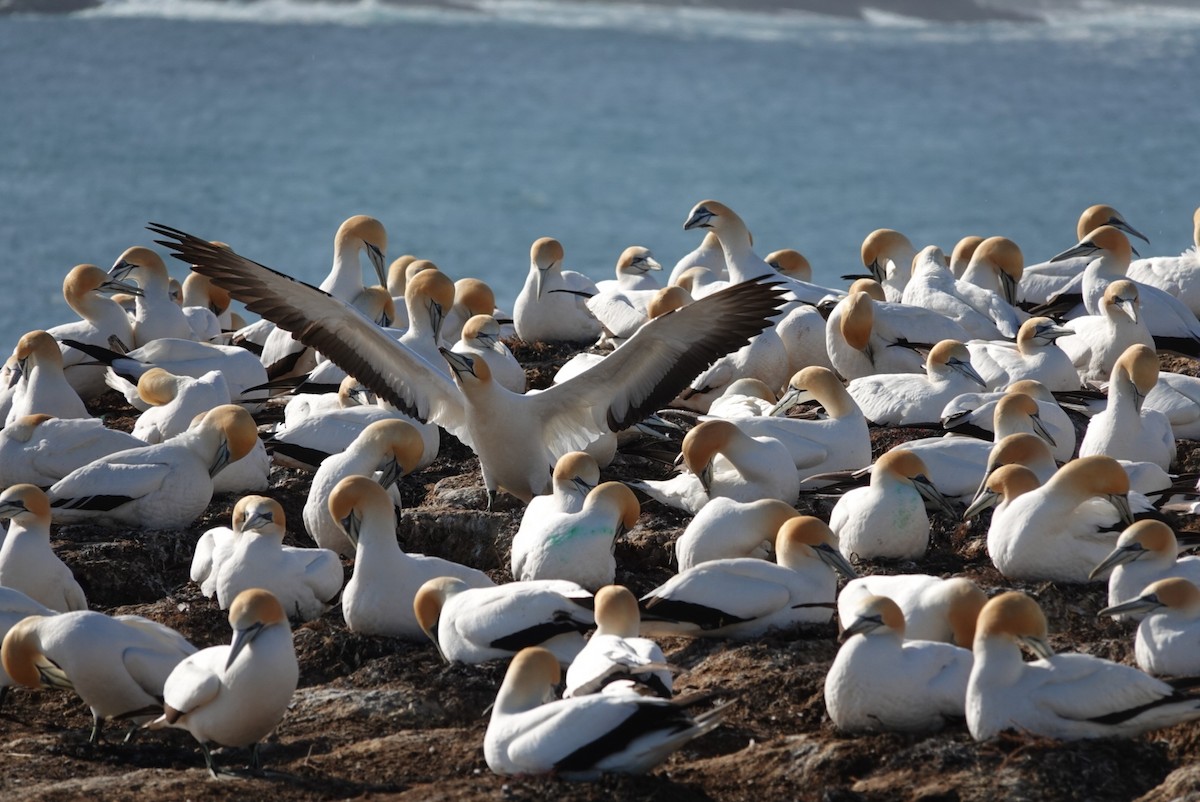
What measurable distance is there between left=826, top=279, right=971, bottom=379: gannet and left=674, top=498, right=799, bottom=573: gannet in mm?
2719

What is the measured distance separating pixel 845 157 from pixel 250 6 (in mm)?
24927

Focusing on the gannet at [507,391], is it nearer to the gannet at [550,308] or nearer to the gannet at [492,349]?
the gannet at [492,349]

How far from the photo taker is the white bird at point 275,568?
649cm

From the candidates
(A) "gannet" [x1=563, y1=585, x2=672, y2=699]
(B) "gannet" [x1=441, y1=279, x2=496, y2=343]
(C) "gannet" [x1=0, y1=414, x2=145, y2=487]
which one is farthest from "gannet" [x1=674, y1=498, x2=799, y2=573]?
(B) "gannet" [x1=441, y1=279, x2=496, y2=343]

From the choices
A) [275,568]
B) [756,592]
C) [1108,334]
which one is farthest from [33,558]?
[1108,334]

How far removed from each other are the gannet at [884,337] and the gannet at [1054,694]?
413 cm

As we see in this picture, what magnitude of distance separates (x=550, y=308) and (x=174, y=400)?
263cm

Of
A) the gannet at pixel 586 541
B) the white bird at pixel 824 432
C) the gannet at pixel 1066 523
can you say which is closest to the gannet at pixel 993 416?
the white bird at pixel 824 432

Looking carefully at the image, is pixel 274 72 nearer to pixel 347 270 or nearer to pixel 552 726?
pixel 347 270

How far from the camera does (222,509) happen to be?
7.91 m

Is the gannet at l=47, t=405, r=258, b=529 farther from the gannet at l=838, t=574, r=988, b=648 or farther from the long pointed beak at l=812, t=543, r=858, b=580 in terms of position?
Result: the gannet at l=838, t=574, r=988, b=648

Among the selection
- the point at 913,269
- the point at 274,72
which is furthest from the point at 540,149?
the point at 913,269

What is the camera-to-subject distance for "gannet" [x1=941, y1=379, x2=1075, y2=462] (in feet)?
25.5

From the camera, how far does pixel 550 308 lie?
34.6 feet
